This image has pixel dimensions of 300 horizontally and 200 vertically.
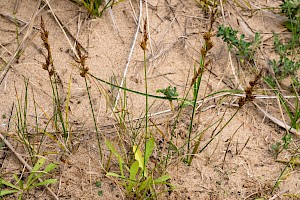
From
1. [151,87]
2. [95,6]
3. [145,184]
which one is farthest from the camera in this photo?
[95,6]

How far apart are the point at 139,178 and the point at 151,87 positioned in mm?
626

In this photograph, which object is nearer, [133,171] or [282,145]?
[133,171]

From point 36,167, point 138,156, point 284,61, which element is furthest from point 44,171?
point 284,61

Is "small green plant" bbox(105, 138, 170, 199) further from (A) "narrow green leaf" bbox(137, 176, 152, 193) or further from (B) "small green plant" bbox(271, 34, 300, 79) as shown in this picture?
(B) "small green plant" bbox(271, 34, 300, 79)

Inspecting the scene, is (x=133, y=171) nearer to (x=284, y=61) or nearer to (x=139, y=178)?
(x=139, y=178)

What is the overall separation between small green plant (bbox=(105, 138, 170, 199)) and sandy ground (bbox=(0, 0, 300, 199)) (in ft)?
0.23

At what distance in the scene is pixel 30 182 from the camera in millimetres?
1894

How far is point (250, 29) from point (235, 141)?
890 millimetres

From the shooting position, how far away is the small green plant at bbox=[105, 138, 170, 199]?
1.85 metres

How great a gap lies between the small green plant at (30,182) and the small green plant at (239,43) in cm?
120

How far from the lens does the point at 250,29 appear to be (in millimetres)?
2750

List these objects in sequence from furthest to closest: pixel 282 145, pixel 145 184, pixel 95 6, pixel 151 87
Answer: pixel 95 6 → pixel 151 87 → pixel 282 145 → pixel 145 184

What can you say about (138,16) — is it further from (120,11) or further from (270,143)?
(270,143)

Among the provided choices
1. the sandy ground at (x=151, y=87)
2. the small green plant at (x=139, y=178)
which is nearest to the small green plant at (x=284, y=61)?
the sandy ground at (x=151, y=87)
